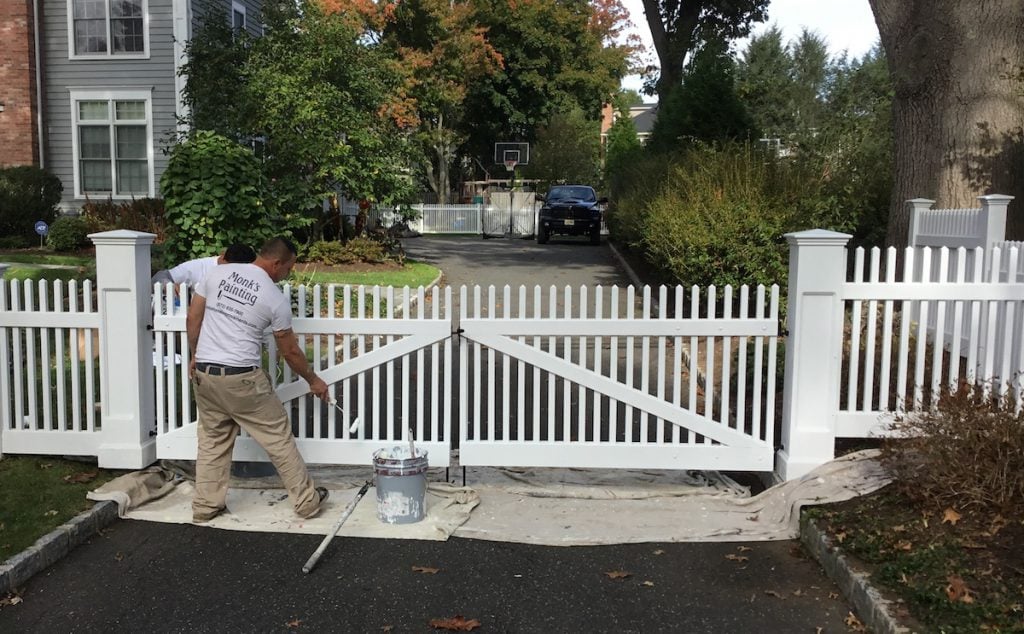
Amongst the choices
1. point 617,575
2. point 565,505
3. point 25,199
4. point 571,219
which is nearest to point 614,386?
point 565,505

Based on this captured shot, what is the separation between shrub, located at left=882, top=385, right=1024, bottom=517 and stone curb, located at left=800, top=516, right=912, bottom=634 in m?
0.56

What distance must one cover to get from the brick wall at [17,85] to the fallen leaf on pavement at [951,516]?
69.6 feet

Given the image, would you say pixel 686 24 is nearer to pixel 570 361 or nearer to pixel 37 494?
pixel 570 361

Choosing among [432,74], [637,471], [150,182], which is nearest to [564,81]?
[432,74]

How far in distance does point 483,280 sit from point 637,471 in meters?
11.8

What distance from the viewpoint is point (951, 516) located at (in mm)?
4480

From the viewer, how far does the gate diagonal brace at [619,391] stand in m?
5.65

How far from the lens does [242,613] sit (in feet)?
13.5

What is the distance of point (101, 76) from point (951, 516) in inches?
821

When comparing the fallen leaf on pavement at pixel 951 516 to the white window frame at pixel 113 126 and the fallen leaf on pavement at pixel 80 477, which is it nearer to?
the fallen leaf on pavement at pixel 80 477

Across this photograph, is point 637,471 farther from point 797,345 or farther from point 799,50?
point 799,50

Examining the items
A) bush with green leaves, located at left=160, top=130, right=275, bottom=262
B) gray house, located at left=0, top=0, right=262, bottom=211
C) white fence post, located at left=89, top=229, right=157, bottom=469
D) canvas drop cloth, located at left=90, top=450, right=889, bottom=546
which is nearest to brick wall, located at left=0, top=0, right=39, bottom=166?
gray house, located at left=0, top=0, right=262, bottom=211

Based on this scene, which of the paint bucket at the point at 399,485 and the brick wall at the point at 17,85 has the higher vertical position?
the brick wall at the point at 17,85

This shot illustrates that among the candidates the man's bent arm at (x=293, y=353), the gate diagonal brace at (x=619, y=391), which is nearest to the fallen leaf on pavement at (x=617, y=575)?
the gate diagonal brace at (x=619, y=391)
